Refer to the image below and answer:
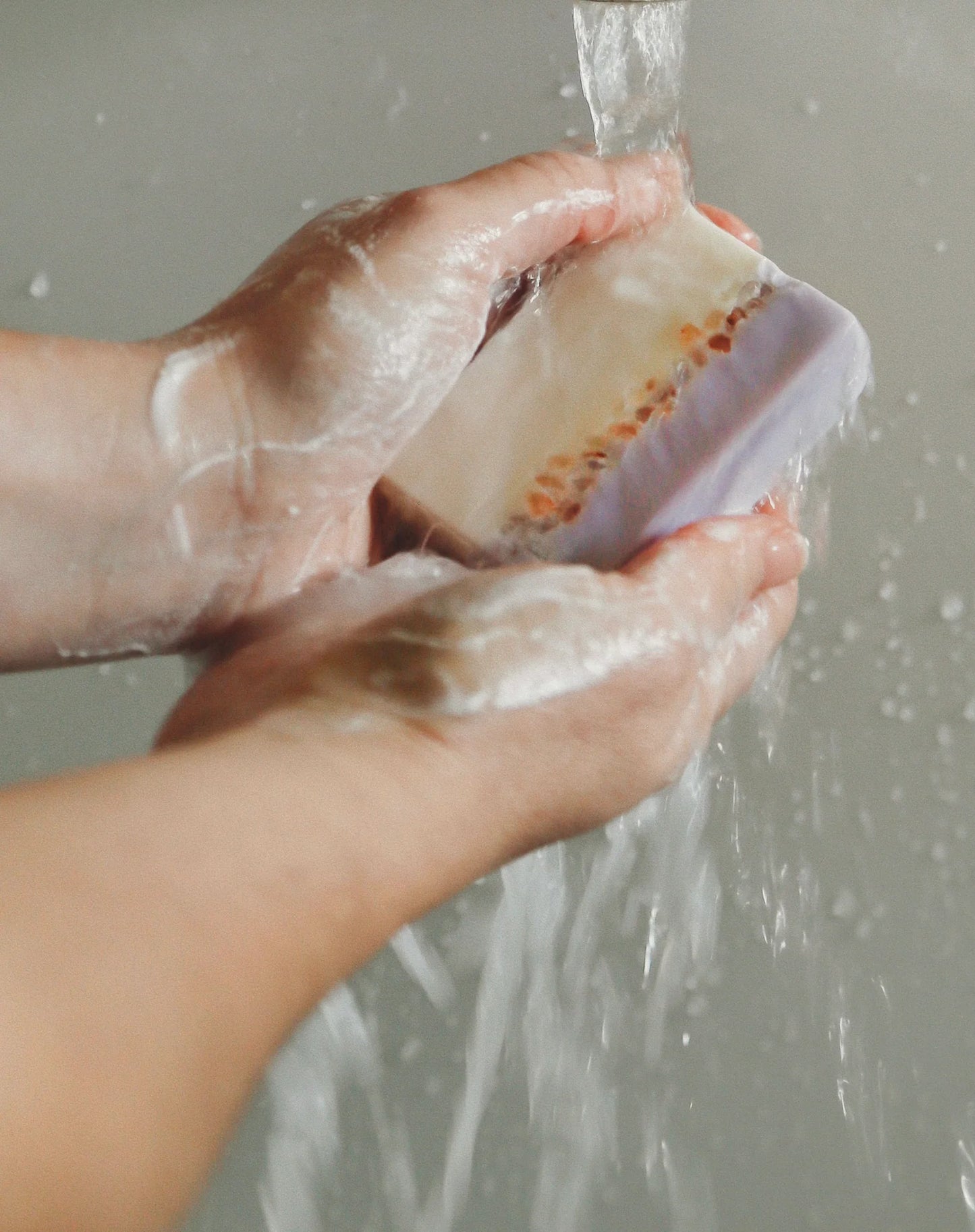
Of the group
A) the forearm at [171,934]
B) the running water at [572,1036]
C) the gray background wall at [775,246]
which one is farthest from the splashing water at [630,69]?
the forearm at [171,934]

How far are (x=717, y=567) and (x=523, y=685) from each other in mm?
143

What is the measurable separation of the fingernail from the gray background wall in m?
0.12

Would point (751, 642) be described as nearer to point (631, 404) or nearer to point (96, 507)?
point (631, 404)

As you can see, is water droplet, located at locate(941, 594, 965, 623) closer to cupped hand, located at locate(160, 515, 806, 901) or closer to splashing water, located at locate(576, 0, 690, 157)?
cupped hand, located at locate(160, 515, 806, 901)

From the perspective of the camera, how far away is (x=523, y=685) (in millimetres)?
546

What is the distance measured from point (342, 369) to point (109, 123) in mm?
519

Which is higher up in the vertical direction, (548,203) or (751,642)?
(548,203)

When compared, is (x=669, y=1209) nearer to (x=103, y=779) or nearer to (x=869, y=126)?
(x=103, y=779)

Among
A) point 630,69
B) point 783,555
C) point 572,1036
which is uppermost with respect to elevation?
point 630,69

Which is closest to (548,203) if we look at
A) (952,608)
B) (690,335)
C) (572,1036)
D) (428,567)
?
(690,335)

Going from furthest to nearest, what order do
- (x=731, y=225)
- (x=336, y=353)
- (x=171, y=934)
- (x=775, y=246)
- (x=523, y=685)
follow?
(x=775, y=246), (x=731, y=225), (x=336, y=353), (x=523, y=685), (x=171, y=934)

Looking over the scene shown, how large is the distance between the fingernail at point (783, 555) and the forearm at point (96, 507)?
0.30 m

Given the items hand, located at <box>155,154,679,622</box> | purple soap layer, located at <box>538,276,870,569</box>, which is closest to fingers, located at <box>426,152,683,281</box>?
hand, located at <box>155,154,679,622</box>

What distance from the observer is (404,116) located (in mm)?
988
